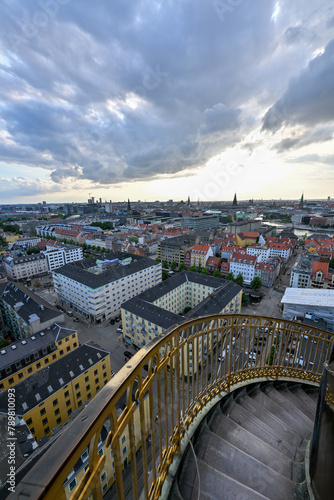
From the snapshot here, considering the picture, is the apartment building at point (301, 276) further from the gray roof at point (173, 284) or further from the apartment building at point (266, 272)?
the gray roof at point (173, 284)

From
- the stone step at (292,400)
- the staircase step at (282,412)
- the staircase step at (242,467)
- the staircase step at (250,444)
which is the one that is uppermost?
the staircase step at (242,467)

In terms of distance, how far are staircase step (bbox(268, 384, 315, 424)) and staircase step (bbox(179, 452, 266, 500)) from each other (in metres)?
2.61

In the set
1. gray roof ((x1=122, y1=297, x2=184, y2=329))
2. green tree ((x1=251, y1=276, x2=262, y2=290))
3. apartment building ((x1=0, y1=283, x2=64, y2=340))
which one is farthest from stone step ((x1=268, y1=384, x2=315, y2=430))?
green tree ((x1=251, y1=276, x2=262, y2=290))

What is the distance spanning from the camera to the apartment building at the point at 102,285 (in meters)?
23.7

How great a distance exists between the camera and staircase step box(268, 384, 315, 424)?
458cm

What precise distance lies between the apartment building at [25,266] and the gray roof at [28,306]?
16.3 metres

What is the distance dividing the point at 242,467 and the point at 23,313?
20.6 metres

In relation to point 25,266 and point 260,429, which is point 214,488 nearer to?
point 260,429

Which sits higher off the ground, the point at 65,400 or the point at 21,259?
the point at 21,259

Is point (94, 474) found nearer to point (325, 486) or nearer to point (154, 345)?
point (154, 345)

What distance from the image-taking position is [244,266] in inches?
1276

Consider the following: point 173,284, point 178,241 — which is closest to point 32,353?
point 173,284

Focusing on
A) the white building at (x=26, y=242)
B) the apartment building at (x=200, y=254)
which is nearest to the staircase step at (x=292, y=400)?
the apartment building at (x=200, y=254)

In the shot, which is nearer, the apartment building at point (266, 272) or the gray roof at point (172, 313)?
the gray roof at point (172, 313)
